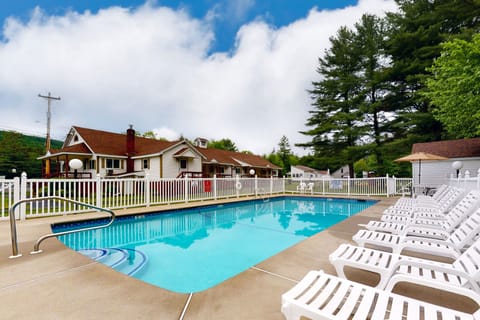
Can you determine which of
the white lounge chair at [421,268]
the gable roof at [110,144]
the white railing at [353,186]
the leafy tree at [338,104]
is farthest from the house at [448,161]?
the gable roof at [110,144]

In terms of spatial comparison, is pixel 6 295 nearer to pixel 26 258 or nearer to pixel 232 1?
pixel 26 258

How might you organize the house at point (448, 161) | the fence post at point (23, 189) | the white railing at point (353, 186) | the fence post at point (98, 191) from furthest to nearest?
1. the white railing at point (353, 186)
2. the house at point (448, 161)
3. the fence post at point (98, 191)
4. the fence post at point (23, 189)

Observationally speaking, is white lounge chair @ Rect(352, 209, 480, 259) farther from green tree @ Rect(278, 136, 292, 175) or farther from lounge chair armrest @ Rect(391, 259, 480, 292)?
green tree @ Rect(278, 136, 292, 175)

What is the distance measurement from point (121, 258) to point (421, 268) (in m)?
4.64

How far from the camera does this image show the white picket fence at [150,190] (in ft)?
19.9

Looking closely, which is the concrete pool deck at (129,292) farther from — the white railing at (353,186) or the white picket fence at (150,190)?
the white railing at (353,186)

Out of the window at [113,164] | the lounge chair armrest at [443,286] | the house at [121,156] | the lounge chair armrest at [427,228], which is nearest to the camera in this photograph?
the lounge chair armrest at [443,286]

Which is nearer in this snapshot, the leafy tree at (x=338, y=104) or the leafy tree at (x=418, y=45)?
the leafy tree at (x=418, y=45)

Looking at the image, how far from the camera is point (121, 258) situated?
13.6 ft

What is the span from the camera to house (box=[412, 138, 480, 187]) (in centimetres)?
1136

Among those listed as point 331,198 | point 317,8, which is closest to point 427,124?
point 331,198

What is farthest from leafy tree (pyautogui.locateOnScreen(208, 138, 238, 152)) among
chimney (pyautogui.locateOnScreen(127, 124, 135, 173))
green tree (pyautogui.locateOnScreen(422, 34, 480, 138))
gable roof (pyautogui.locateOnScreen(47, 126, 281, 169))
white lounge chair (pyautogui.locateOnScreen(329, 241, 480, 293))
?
white lounge chair (pyautogui.locateOnScreen(329, 241, 480, 293))

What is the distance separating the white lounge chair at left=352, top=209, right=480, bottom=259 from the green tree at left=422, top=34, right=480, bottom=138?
27.7 feet

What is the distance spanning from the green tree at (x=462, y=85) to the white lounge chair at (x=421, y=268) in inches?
380
